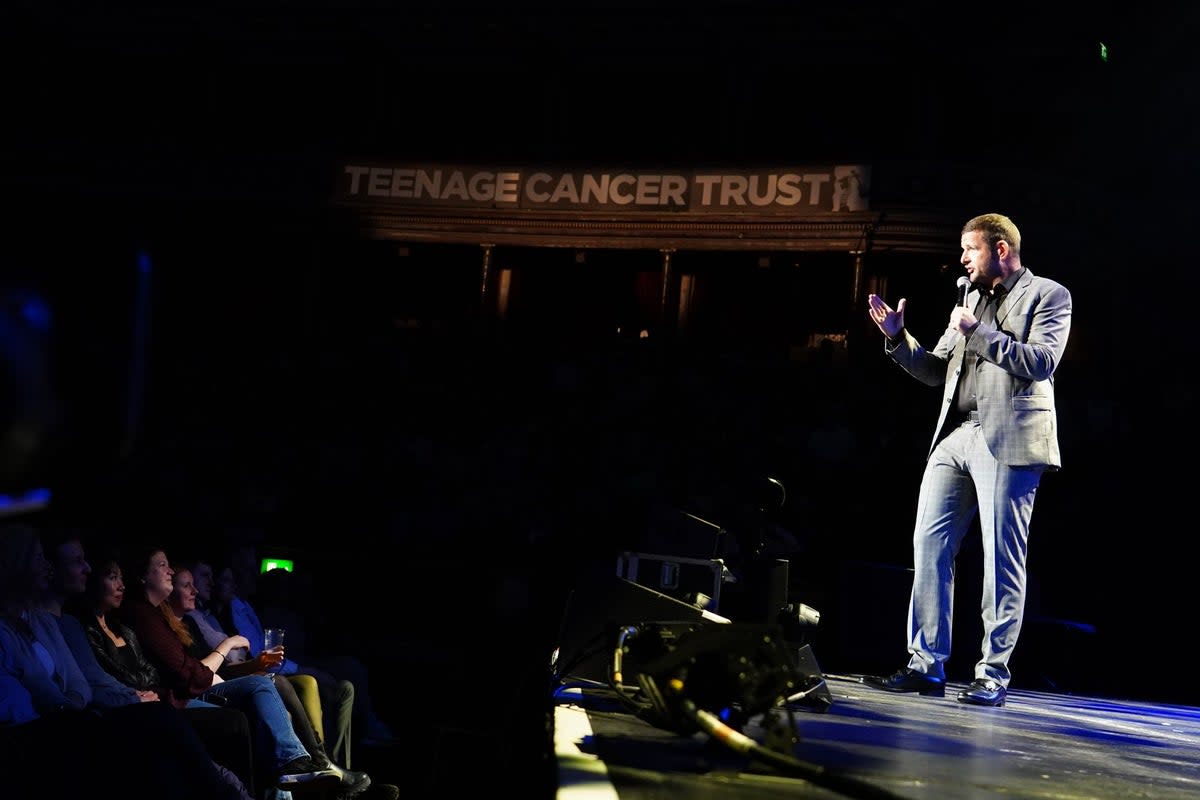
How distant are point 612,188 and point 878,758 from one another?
13296 mm

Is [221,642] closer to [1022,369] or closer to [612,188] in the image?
[1022,369]

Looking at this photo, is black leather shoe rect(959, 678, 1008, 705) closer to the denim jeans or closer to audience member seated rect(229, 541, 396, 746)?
the denim jeans

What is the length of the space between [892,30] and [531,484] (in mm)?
8104

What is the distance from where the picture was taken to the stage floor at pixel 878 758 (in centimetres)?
154

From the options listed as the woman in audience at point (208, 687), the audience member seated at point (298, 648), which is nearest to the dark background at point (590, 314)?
the audience member seated at point (298, 648)

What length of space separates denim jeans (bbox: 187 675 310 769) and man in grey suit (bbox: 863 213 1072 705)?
119 inches

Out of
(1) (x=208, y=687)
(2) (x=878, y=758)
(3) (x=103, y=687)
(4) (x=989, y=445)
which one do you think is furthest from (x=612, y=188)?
(2) (x=878, y=758)

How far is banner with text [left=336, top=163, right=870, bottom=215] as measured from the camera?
46.0 ft

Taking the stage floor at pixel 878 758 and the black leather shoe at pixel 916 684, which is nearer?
the stage floor at pixel 878 758

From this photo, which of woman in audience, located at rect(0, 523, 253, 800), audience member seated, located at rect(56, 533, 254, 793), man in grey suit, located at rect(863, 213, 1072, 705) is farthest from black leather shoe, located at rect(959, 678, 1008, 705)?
audience member seated, located at rect(56, 533, 254, 793)

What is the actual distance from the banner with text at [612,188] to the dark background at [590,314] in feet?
1.27

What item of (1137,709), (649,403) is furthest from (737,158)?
(1137,709)

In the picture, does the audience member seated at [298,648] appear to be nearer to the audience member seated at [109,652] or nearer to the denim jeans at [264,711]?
the denim jeans at [264,711]

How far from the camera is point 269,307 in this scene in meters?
16.5
